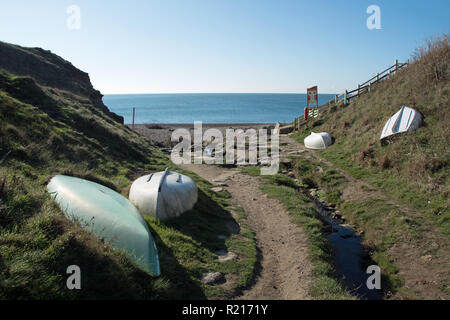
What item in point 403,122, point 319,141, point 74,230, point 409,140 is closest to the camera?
point 74,230

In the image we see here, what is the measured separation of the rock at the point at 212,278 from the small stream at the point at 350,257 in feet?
11.2

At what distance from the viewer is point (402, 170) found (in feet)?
45.2

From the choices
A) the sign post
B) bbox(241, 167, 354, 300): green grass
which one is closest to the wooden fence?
the sign post

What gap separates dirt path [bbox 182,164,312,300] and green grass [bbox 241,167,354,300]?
21cm

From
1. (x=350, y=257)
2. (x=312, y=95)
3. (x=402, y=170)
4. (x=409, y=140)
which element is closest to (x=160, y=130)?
(x=312, y=95)

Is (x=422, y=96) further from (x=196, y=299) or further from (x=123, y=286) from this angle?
(x=123, y=286)

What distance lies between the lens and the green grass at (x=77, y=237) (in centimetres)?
440

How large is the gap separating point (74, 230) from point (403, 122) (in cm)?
1712

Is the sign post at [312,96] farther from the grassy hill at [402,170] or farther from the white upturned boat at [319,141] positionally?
the white upturned boat at [319,141]

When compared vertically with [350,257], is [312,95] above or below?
above

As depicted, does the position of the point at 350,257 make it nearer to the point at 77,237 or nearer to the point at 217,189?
the point at 217,189

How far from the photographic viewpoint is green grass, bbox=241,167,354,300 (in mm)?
6469

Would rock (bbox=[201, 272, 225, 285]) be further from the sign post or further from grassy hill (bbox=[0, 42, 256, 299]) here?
the sign post

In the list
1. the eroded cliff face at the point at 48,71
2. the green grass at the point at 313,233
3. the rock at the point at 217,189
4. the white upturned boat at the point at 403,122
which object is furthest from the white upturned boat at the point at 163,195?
the eroded cliff face at the point at 48,71
